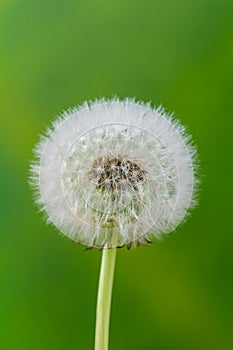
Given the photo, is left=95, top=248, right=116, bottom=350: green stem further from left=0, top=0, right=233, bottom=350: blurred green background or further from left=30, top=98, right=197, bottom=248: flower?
left=0, top=0, right=233, bottom=350: blurred green background

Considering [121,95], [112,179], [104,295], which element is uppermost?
[121,95]

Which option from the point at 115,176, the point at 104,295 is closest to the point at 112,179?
the point at 115,176

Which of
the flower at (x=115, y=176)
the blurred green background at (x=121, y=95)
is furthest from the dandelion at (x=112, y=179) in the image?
the blurred green background at (x=121, y=95)

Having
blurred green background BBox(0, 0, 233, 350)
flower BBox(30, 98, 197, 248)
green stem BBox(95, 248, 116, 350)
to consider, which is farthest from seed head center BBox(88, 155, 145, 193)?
blurred green background BBox(0, 0, 233, 350)

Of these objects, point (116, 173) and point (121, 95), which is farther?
point (121, 95)

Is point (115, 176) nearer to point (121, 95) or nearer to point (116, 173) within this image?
point (116, 173)

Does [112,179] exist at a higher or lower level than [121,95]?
lower

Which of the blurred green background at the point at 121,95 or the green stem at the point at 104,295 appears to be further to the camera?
the blurred green background at the point at 121,95

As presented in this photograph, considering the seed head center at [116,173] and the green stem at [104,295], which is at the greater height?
the seed head center at [116,173]

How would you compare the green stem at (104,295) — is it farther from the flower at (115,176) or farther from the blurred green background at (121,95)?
the blurred green background at (121,95)
